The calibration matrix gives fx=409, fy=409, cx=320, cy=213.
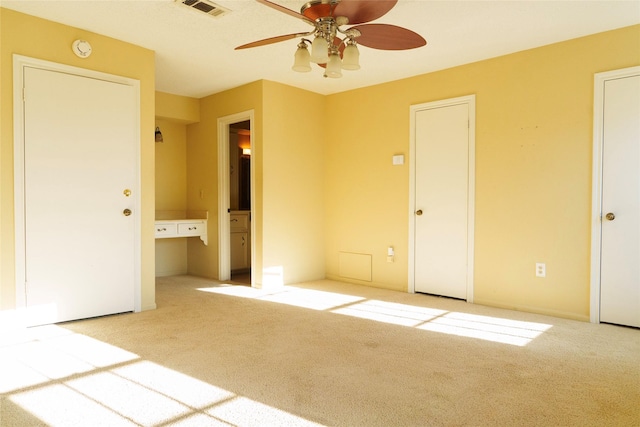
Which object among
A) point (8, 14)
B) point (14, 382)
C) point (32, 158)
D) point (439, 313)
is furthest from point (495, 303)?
point (8, 14)

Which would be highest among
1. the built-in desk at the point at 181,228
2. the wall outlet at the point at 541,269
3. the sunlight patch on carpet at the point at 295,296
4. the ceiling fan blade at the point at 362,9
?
the ceiling fan blade at the point at 362,9

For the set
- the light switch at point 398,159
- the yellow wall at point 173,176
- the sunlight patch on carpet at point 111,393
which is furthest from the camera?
the yellow wall at point 173,176

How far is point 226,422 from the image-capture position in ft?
5.91

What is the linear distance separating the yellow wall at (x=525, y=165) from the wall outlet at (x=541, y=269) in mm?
33

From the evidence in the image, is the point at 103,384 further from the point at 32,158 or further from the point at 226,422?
the point at 32,158

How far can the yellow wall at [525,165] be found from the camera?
340cm

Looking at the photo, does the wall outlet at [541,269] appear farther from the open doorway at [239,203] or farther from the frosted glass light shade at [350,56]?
the open doorway at [239,203]

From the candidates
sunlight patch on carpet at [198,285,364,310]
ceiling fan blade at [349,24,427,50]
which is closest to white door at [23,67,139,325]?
sunlight patch on carpet at [198,285,364,310]

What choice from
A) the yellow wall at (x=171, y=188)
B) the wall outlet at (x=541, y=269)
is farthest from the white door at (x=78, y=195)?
the wall outlet at (x=541, y=269)

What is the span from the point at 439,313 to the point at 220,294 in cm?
227

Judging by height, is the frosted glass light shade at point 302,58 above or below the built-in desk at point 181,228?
above

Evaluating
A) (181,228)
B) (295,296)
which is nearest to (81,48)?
(181,228)

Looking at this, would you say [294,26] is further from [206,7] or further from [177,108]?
[177,108]

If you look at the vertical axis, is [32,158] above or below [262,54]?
below
